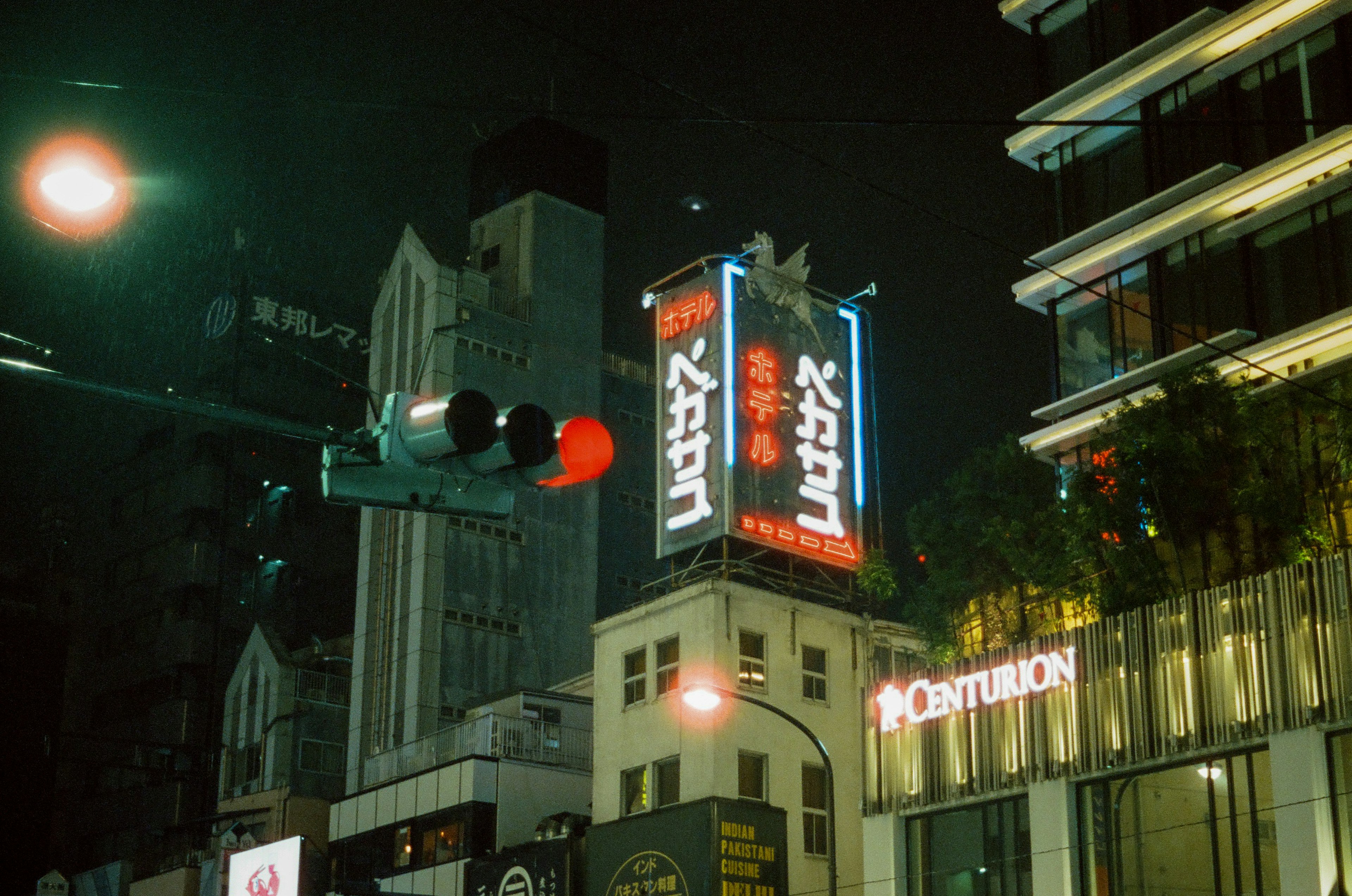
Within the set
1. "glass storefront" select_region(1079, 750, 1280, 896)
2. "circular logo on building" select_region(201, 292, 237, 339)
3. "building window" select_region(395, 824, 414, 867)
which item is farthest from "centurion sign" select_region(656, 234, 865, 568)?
"circular logo on building" select_region(201, 292, 237, 339)

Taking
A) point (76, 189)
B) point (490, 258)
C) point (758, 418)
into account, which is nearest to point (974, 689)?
point (758, 418)

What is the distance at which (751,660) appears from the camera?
135 feet

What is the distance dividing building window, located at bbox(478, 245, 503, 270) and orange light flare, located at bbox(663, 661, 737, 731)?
29.8m

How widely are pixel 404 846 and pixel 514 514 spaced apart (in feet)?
53.2

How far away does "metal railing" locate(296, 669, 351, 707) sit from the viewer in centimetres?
6544

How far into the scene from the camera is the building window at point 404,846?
4666 cm

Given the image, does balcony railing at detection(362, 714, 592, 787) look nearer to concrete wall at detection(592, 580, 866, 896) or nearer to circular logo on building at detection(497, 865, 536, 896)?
circular logo on building at detection(497, 865, 536, 896)

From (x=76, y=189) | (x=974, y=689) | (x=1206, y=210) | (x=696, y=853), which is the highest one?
(x=1206, y=210)

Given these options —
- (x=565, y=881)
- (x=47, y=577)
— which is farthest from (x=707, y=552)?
(x=47, y=577)

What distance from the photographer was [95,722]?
282ft

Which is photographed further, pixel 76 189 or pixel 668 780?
pixel 668 780

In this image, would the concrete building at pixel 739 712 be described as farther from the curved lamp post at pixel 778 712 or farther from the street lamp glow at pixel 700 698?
the street lamp glow at pixel 700 698

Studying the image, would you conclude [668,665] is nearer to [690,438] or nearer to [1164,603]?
[690,438]

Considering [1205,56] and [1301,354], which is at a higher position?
[1205,56]
